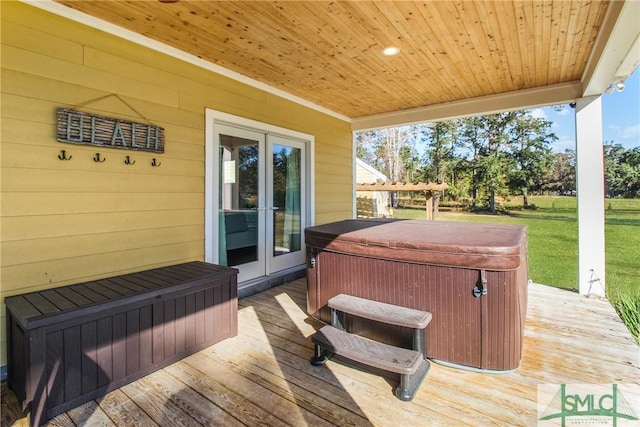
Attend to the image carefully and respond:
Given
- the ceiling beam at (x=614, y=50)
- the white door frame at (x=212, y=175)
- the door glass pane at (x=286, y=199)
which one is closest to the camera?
the ceiling beam at (x=614, y=50)

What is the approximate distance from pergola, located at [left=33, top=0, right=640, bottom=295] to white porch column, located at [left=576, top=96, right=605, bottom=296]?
0.01 m

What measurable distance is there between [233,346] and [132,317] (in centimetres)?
81

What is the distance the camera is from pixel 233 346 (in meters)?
2.49

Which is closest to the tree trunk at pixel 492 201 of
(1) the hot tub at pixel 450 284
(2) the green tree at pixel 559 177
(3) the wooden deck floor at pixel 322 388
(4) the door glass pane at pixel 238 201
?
(2) the green tree at pixel 559 177

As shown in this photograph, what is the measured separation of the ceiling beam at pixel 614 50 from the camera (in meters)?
2.15

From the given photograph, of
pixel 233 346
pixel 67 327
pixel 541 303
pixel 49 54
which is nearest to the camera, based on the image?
pixel 67 327

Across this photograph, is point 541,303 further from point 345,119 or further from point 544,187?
point 544,187

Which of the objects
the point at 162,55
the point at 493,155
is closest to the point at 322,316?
the point at 162,55

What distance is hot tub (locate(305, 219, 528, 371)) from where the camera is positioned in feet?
6.40

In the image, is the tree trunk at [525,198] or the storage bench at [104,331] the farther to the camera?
the tree trunk at [525,198]

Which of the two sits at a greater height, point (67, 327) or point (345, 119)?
point (345, 119)

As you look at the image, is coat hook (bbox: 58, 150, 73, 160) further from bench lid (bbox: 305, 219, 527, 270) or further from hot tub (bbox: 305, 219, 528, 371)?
hot tub (bbox: 305, 219, 528, 371)

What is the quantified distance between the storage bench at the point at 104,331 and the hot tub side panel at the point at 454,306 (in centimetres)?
121

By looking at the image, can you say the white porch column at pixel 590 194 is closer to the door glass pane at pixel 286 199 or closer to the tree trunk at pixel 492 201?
the door glass pane at pixel 286 199
